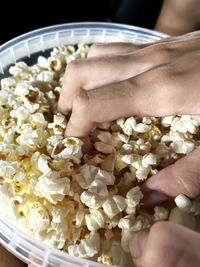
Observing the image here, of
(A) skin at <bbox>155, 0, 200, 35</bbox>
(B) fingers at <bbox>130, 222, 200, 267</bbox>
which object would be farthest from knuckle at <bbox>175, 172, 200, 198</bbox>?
(A) skin at <bbox>155, 0, 200, 35</bbox>

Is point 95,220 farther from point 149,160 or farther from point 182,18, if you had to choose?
point 182,18

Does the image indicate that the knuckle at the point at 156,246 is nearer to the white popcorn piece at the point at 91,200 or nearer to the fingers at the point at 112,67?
the white popcorn piece at the point at 91,200

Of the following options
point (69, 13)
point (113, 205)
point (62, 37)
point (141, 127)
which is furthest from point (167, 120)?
point (69, 13)


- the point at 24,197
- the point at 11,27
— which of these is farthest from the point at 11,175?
the point at 11,27

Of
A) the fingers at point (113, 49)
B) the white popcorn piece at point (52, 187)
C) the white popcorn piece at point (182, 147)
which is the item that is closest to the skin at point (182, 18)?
the fingers at point (113, 49)

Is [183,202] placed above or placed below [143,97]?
below
